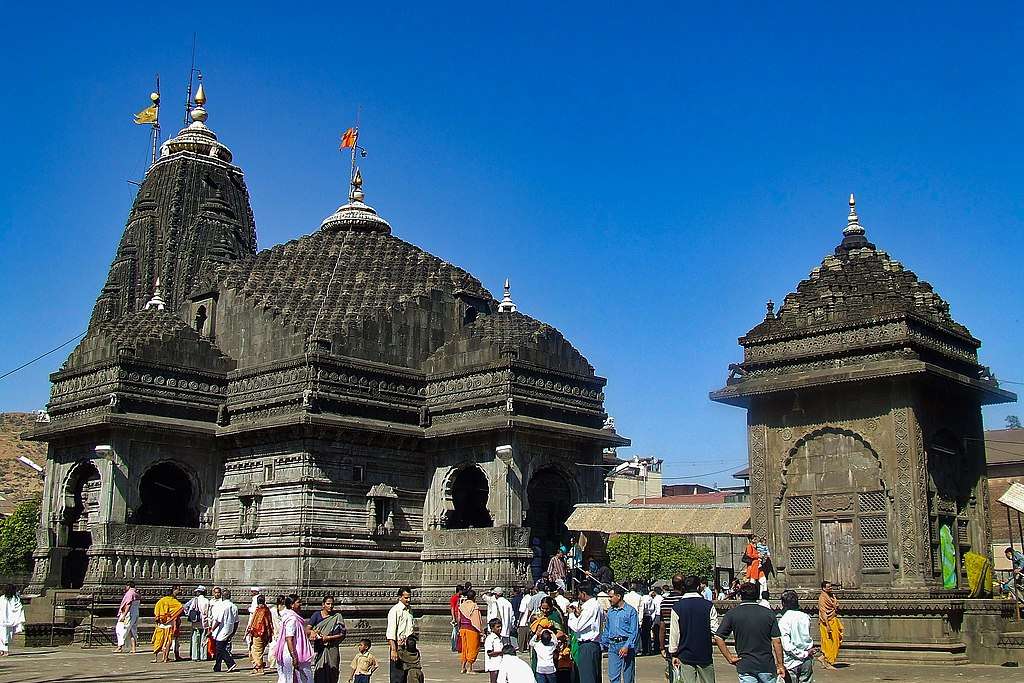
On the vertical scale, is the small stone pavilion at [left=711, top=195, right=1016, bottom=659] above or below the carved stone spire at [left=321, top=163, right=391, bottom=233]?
below

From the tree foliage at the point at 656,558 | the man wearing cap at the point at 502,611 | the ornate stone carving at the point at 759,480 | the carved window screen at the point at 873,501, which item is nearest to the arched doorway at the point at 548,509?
the man wearing cap at the point at 502,611

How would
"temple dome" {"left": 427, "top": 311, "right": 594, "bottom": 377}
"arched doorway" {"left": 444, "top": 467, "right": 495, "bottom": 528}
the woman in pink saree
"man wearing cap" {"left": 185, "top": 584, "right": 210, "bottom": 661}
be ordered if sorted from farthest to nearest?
"arched doorway" {"left": 444, "top": 467, "right": 495, "bottom": 528} < "temple dome" {"left": 427, "top": 311, "right": 594, "bottom": 377} < "man wearing cap" {"left": 185, "top": 584, "right": 210, "bottom": 661} < the woman in pink saree

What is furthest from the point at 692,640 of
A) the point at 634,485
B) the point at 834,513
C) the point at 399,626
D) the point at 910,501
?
the point at 634,485

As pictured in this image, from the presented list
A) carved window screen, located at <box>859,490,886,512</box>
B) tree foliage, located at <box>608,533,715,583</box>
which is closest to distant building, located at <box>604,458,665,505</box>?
tree foliage, located at <box>608,533,715,583</box>

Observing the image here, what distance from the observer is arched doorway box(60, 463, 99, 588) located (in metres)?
32.5

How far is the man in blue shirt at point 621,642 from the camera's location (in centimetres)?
1438

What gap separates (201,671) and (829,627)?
1155 cm

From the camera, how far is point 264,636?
22.3 meters

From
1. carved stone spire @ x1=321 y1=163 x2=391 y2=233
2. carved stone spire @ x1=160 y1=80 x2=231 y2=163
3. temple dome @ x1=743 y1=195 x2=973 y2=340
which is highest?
carved stone spire @ x1=160 y1=80 x2=231 y2=163

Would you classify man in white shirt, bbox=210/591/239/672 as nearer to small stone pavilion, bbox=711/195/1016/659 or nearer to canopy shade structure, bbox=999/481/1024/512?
small stone pavilion, bbox=711/195/1016/659

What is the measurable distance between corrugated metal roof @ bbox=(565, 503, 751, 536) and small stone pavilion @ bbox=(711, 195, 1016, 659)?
267cm

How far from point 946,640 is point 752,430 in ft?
17.3

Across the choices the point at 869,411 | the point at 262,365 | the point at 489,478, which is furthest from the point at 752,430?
the point at 262,365

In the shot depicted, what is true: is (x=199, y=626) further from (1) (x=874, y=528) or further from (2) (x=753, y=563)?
(1) (x=874, y=528)
